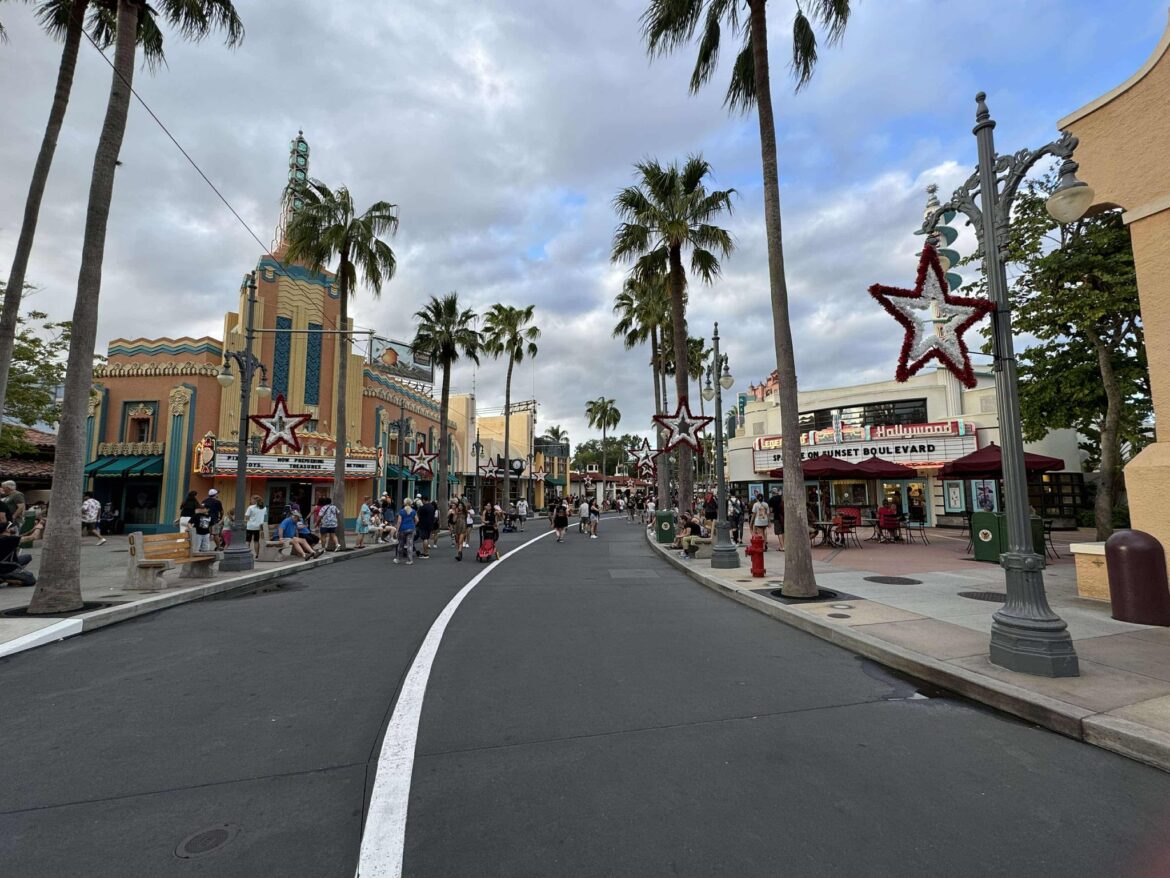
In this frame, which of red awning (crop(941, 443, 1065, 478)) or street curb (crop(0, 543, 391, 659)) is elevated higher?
red awning (crop(941, 443, 1065, 478))

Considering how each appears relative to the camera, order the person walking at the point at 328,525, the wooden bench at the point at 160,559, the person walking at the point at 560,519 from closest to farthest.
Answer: the wooden bench at the point at 160,559 < the person walking at the point at 328,525 < the person walking at the point at 560,519

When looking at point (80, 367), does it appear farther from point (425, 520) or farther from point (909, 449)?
point (909, 449)

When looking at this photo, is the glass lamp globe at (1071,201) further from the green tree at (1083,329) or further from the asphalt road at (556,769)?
the green tree at (1083,329)

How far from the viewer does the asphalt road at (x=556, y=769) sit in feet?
9.07

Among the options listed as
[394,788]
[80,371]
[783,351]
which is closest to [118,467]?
[80,371]

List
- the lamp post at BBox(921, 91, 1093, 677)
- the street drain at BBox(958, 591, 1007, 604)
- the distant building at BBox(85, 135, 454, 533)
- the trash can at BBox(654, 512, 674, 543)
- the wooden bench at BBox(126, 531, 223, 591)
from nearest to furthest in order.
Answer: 1. the lamp post at BBox(921, 91, 1093, 677)
2. the street drain at BBox(958, 591, 1007, 604)
3. the wooden bench at BBox(126, 531, 223, 591)
4. the trash can at BBox(654, 512, 674, 543)
5. the distant building at BBox(85, 135, 454, 533)

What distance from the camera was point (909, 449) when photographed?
2867 cm

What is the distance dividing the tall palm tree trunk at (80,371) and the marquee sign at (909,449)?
24.1 m

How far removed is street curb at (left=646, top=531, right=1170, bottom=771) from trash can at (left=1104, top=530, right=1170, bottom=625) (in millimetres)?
3628

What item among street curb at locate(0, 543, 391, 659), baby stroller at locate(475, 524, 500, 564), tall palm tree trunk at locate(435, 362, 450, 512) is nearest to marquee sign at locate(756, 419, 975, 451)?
tall palm tree trunk at locate(435, 362, 450, 512)

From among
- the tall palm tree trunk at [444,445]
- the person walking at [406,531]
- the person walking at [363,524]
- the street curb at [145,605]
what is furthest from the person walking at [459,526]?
the tall palm tree trunk at [444,445]

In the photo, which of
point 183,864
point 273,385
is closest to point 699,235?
point 183,864

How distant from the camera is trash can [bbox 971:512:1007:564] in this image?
1319 cm

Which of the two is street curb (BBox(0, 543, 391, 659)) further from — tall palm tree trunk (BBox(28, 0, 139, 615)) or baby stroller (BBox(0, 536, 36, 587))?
baby stroller (BBox(0, 536, 36, 587))
